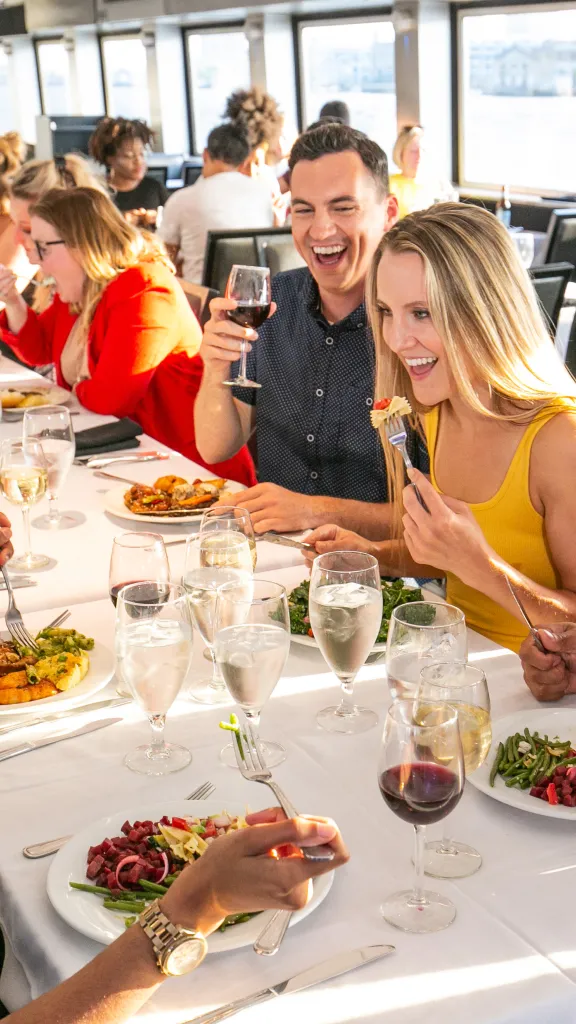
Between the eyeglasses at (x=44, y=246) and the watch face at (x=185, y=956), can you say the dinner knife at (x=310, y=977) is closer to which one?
the watch face at (x=185, y=956)

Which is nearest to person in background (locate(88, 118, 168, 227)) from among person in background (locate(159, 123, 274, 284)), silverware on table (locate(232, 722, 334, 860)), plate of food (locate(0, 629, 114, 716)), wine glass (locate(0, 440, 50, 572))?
person in background (locate(159, 123, 274, 284))

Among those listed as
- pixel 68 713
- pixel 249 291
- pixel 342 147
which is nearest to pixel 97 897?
pixel 68 713

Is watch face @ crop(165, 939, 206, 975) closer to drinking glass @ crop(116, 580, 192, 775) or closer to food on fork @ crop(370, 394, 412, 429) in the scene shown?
drinking glass @ crop(116, 580, 192, 775)

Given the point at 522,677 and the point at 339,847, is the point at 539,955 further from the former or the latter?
the point at 522,677

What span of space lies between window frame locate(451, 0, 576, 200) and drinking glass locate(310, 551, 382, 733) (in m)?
6.62

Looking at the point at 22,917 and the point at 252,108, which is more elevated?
the point at 252,108

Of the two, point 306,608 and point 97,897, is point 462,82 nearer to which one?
point 306,608

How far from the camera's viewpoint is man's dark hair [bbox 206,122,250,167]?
582 cm

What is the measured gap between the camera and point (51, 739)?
1297 mm

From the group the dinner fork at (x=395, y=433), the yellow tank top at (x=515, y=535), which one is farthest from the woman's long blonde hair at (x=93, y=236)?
the yellow tank top at (x=515, y=535)

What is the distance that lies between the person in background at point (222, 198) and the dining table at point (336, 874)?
4677mm

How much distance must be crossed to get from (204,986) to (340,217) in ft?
6.21

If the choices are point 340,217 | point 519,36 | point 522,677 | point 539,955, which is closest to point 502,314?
point 522,677

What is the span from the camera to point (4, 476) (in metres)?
1.95
